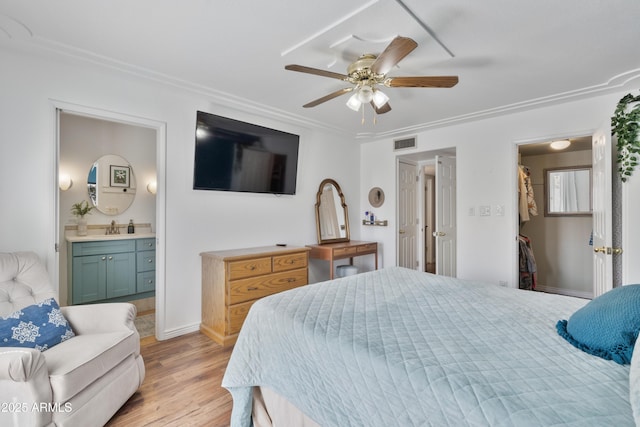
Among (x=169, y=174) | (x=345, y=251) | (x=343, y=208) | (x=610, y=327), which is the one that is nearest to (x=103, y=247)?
(x=169, y=174)

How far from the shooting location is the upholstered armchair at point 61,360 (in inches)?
54.0

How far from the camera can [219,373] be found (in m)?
2.33

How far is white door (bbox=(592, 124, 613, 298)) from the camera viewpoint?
256 cm

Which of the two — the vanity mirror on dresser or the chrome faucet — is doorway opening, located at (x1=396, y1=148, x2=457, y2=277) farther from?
the chrome faucet

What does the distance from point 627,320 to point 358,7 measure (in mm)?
1918

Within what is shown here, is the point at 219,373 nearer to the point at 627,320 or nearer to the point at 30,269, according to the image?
the point at 30,269

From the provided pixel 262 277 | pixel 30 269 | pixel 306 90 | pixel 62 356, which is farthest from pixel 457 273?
pixel 30 269

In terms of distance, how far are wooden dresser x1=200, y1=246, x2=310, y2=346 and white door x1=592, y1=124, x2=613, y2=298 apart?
2866 millimetres

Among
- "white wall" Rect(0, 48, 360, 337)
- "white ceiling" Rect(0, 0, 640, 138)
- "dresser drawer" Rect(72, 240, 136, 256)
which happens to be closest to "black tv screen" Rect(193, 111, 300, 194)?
"white wall" Rect(0, 48, 360, 337)

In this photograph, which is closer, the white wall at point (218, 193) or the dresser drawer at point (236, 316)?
the white wall at point (218, 193)

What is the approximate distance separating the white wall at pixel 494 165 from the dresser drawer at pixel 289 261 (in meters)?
2.09

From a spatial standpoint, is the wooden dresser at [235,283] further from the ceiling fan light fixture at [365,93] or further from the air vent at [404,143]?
the air vent at [404,143]

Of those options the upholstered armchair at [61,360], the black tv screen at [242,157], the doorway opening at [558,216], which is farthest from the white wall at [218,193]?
the doorway opening at [558,216]

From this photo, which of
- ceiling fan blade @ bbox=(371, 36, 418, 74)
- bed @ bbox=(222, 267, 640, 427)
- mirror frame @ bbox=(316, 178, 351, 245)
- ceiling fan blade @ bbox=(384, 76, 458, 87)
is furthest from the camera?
mirror frame @ bbox=(316, 178, 351, 245)
